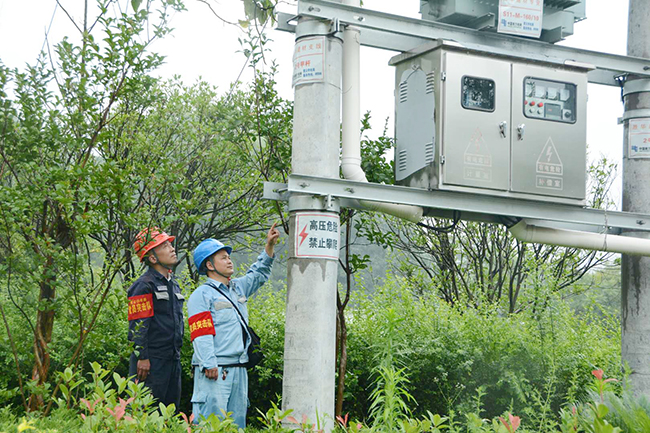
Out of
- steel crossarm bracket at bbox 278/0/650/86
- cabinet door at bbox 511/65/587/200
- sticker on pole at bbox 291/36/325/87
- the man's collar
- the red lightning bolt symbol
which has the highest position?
steel crossarm bracket at bbox 278/0/650/86

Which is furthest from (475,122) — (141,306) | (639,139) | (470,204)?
(141,306)

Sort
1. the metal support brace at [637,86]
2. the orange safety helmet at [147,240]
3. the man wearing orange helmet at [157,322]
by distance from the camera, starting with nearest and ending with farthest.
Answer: the orange safety helmet at [147,240] < the man wearing orange helmet at [157,322] < the metal support brace at [637,86]

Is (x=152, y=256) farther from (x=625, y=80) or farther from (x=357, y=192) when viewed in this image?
(x=625, y=80)

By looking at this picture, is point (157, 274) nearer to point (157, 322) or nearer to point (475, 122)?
point (157, 322)

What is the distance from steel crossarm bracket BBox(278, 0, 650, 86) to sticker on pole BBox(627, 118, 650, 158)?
43cm

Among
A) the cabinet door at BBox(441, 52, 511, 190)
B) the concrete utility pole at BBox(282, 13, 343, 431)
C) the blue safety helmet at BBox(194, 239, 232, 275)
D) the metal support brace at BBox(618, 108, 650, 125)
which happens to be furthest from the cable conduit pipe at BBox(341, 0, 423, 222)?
the metal support brace at BBox(618, 108, 650, 125)

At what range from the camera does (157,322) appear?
5.95 m

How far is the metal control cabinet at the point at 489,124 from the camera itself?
530 cm

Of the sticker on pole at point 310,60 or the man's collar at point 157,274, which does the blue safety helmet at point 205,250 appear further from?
the sticker on pole at point 310,60

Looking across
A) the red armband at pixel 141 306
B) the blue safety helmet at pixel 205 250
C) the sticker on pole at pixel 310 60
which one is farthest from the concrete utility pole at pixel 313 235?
the red armband at pixel 141 306

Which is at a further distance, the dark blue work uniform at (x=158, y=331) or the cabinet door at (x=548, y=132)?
the dark blue work uniform at (x=158, y=331)

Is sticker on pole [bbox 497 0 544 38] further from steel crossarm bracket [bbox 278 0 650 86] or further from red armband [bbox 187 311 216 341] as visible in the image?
red armband [bbox 187 311 216 341]

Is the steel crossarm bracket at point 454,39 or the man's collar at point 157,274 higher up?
the steel crossarm bracket at point 454,39

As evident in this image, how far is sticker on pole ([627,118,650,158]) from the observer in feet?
19.6
